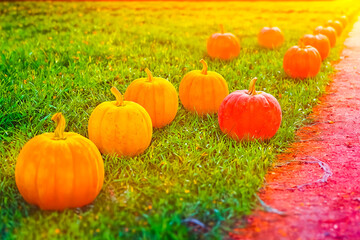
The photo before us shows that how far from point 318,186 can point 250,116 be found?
0.90 metres

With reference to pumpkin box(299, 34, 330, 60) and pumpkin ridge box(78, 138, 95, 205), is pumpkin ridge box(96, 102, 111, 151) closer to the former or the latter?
pumpkin ridge box(78, 138, 95, 205)

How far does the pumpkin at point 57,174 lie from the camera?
9.29 ft

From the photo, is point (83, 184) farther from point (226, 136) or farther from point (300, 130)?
point (300, 130)

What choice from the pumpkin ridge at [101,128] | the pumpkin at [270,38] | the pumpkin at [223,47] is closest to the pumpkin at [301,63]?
the pumpkin at [223,47]

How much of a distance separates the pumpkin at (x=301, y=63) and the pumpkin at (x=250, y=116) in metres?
2.10

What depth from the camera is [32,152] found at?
290 cm

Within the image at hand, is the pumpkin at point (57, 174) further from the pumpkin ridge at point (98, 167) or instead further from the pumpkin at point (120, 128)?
the pumpkin at point (120, 128)

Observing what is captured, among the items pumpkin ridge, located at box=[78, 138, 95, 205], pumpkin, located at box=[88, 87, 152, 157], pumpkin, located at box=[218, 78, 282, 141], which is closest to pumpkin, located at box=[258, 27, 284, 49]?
pumpkin, located at box=[218, 78, 282, 141]

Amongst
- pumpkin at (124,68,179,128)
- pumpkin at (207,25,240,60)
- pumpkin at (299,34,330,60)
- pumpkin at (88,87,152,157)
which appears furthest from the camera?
pumpkin at (299,34,330,60)

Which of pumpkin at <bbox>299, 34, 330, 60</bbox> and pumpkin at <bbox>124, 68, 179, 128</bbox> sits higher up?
pumpkin at <bbox>124, 68, 179, 128</bbox>

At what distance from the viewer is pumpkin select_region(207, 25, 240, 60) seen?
672 cm

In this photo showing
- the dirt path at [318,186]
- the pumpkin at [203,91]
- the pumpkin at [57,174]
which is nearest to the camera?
the dirt path at [318,186]

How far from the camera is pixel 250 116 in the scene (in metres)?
3.85

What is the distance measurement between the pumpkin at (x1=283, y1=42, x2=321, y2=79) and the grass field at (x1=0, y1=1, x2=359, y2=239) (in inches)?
5.3
